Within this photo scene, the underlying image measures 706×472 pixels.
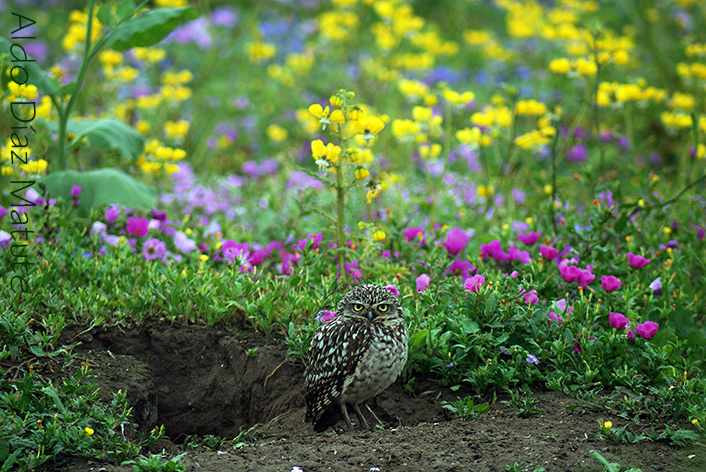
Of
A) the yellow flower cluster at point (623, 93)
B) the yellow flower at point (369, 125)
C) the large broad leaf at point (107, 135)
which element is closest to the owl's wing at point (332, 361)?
the yellow flower at point (369, 125)

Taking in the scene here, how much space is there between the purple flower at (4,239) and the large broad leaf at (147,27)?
1.20m

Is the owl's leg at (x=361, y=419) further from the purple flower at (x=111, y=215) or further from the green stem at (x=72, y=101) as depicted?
the green stem at (x=72, y=101)

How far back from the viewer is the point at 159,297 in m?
3.10

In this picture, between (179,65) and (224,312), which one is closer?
(224,312)

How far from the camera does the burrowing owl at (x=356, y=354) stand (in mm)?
2555

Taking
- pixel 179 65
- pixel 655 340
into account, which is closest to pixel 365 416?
pixel 655 340

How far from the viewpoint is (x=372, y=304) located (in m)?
2.64

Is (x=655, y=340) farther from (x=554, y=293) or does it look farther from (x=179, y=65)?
(x=179, y=65)

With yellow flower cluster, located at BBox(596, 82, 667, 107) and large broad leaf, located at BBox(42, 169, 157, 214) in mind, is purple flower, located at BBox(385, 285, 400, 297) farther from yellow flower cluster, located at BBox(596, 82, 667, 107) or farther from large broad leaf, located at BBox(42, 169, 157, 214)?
yellow flower cluster, located at BBox(596, 82, 667, 107)

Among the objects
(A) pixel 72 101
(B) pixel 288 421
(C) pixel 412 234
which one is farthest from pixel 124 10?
(B) pixel 288 421

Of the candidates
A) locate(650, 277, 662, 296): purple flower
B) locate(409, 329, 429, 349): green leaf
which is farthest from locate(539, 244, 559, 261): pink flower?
locate(409, 329, 429, 349): green leaf

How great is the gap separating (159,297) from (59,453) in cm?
95

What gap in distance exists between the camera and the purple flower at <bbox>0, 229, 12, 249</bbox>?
316cm

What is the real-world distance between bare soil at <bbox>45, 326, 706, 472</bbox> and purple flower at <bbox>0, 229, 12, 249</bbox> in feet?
2.07
